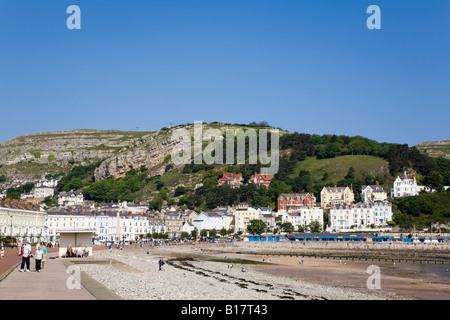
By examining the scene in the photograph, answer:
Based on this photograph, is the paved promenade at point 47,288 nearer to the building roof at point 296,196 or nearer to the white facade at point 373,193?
the building roof at point 296,196

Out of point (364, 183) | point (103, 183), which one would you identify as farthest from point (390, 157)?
point (103, 183)

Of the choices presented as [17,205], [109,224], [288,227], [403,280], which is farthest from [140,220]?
[403,280]

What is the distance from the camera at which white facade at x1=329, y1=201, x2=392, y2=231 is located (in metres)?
122

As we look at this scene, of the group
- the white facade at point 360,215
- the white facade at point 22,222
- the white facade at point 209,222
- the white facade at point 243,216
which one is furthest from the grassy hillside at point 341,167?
the white facade at point 22,222

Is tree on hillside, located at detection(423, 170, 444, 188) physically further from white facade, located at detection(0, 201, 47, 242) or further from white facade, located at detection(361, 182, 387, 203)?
white facade, located at detection(0, 201, 47, 242)

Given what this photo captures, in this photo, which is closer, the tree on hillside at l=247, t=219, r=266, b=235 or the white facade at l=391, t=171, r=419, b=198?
the tree on hillside at l=247, t=219, r=266, b=235

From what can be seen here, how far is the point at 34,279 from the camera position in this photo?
2038 cm

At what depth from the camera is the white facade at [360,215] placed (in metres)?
122

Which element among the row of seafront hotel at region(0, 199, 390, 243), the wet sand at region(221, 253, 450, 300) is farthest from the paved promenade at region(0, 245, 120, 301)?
the row of seafront hotel at region(0, 199, 390, 243)

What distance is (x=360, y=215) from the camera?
124688 millimetres

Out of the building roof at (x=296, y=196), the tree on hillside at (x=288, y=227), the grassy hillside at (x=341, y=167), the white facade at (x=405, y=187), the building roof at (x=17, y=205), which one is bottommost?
the tree on hillside at (x=288, y=227)

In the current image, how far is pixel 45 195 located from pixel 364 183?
378ft

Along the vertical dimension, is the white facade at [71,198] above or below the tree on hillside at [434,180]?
below

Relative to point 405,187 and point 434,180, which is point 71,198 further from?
point 434,180
